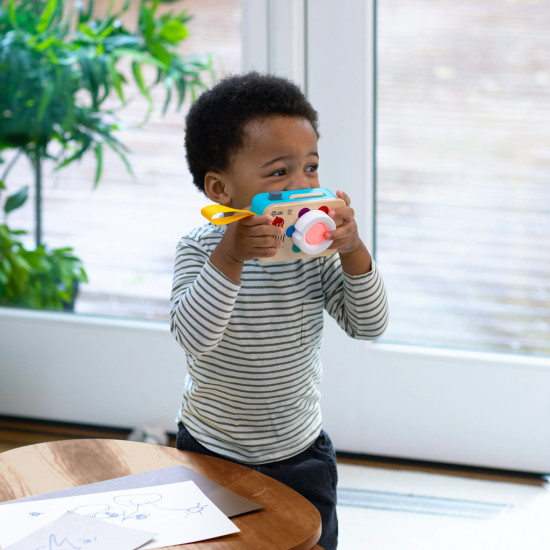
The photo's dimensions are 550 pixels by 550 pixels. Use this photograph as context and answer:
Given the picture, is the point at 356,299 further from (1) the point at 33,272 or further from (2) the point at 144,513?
(1) the point at 33,272

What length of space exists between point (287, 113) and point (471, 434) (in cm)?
101

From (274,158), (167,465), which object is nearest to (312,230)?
(274,158)

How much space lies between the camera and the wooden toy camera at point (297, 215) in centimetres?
82

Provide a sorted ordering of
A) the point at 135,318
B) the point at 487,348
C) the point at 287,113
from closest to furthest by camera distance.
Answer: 1. the point at 287,113
2. the point at 487,348
3. the point at 135,318

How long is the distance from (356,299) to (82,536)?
418 millimetres

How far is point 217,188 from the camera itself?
38.4 inches

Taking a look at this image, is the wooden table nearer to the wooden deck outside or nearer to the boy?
the boy

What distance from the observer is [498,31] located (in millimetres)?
1569

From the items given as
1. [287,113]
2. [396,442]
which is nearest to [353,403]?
[396,442]

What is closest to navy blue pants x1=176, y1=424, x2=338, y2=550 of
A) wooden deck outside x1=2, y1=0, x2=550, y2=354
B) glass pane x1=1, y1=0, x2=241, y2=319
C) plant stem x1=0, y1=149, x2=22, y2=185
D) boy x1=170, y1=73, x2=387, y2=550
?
boy x1=170, y1=73, x2=387, y2=550

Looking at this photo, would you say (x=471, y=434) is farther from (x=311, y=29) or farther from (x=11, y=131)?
(x=11, y=131)

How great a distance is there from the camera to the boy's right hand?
0.82 meters

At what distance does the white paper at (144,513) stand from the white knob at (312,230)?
259mm

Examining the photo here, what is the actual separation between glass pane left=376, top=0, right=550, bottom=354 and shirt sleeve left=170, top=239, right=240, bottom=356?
85 centimetres
